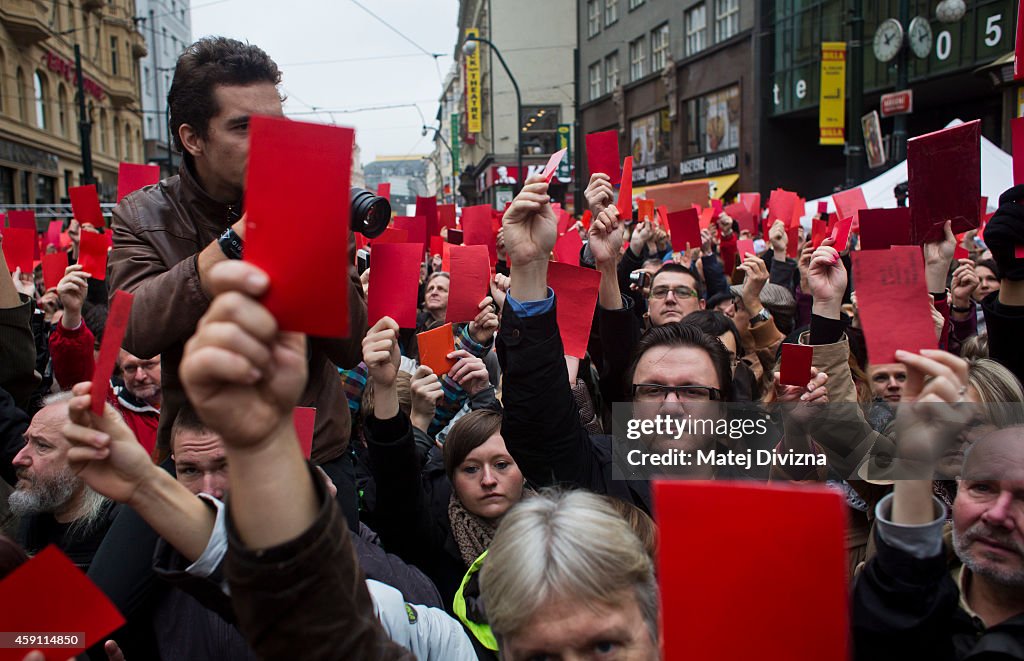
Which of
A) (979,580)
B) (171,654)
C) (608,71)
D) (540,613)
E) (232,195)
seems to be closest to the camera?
(540,613)

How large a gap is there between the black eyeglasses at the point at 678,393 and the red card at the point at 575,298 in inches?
11.4

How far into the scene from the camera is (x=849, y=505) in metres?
2.44

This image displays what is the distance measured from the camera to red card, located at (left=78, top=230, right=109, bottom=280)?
512 centimetres

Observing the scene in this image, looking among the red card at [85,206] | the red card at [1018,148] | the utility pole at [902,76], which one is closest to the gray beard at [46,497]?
the red card at [1018,148]

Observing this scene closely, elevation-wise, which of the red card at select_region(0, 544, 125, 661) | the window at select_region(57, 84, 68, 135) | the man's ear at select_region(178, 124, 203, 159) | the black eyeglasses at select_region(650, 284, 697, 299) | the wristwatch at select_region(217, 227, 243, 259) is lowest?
the red card at select_region(0, 544, 125, 661)

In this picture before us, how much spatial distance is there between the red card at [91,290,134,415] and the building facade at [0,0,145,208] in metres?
23.6

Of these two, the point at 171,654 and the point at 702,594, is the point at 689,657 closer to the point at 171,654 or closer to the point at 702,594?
the point at 702,594

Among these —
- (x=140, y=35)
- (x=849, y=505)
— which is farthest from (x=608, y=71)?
(x=849, y=505)

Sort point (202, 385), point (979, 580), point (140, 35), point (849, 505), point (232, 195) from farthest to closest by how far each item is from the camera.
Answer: point (140, 35) < point (849, 505) < point (232, 195) < point (979, 580) < point (202, 385)

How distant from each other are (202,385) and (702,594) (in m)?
0.73

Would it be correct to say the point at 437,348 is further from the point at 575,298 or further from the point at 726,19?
the point at 726,19

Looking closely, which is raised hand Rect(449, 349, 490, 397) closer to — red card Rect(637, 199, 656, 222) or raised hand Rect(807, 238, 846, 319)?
raised hand Rect(807, 238, 846, 319)

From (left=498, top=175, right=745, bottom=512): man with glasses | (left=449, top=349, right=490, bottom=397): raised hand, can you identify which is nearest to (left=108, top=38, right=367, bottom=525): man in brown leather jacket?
(left=498, top=175, right=745, bottom=512): man with glasses

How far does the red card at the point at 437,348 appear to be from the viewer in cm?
299
